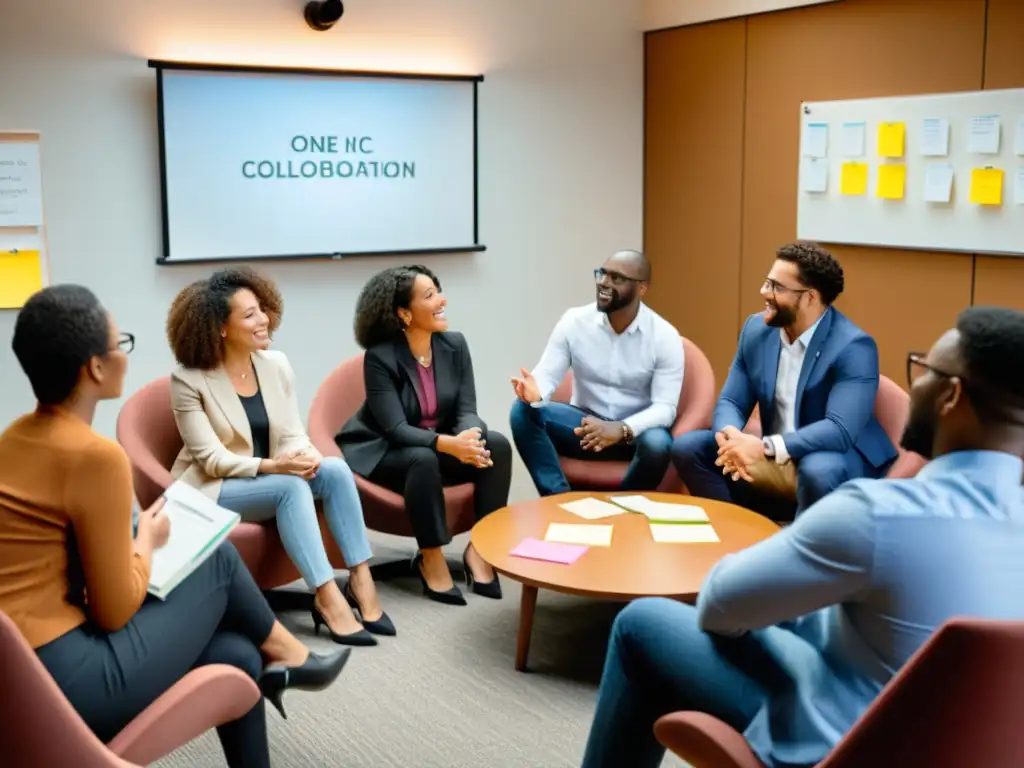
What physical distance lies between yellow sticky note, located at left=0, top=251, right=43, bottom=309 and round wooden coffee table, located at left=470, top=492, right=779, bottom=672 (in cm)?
254

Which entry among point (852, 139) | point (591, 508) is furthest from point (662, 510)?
point (852, 139)

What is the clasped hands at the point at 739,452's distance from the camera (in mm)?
4223

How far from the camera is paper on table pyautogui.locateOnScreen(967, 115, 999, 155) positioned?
16.0ft

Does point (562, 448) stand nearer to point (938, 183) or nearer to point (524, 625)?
point (524, 625)

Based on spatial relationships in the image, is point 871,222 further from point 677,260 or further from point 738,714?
point 738,714

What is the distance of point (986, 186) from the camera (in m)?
4.92

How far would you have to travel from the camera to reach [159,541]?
261cm

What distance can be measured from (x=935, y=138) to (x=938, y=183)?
0.20 meters

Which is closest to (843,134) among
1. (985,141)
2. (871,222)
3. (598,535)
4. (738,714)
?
(871,222)

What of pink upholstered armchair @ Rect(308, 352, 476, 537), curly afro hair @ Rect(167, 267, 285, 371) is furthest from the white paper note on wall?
pink upholstered armchair @ Rect(308, 352, 476, 537)

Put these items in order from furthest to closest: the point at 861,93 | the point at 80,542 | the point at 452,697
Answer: the point at 861,93, the point at 452,697, the point at 80,542

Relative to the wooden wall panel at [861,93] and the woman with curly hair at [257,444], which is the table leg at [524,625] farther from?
the wooden wall panel at [861,93]

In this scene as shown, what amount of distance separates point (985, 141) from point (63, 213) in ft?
13.5

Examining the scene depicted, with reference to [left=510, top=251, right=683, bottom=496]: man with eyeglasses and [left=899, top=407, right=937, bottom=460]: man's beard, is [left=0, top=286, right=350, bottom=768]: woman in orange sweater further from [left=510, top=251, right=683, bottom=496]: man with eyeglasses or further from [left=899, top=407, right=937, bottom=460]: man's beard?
[left=510, top=251, right=683, bottom=496]: man with eyeglasses
